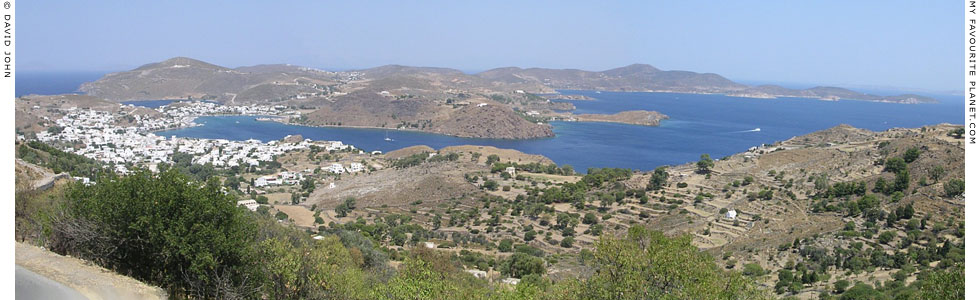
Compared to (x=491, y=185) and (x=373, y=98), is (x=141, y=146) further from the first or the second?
(x=373, y=98)

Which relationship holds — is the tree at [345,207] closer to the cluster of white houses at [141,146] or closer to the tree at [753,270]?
the cluster of white houses at [141,146]

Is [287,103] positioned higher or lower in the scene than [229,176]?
higher

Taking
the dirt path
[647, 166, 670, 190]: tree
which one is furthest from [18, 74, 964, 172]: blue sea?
the dirt path

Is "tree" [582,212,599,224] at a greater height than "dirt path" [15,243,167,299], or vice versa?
"dirt path" [15,243,167,299]

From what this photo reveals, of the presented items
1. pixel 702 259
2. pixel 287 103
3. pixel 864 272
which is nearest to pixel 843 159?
pixel 864 272

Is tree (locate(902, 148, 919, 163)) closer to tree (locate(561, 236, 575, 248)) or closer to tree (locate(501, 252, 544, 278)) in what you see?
tree (locate(561, 236, 575, 248))

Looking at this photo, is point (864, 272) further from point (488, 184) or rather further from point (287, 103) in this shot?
point (287, 103)
